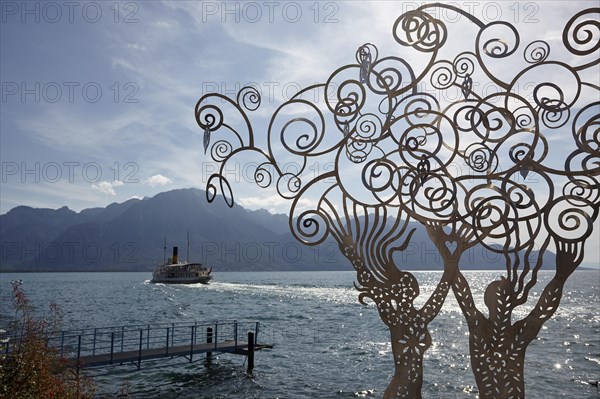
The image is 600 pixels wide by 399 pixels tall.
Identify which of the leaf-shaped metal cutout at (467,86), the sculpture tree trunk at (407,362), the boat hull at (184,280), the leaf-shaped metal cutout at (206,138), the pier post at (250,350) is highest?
the leaf-shaped metal cutout at (467,86)

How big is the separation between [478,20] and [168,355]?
1540 centimetres

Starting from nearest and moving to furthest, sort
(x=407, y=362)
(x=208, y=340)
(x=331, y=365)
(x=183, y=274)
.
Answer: (x=407, y=362)
(x=208, y=340)
(x=331, y=365)
(x=183, y=274)

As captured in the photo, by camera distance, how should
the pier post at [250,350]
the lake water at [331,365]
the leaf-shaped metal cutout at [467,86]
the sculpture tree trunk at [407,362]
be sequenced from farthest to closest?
the pier post at [250,350] < the lake water at [331,365] < the leaf-shaped metal cutout at [467,86] < the sculpture tree trunk at [407,362]

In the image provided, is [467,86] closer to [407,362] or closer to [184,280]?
[407,362]

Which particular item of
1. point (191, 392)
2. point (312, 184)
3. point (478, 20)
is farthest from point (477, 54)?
point (191, 392)

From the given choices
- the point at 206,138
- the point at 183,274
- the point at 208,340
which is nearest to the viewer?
the point at 206,138

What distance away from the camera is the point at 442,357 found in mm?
28516

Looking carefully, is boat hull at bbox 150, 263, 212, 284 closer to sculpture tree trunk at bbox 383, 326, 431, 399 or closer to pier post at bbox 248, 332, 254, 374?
pier post at bbox 248, 332, 254, 374

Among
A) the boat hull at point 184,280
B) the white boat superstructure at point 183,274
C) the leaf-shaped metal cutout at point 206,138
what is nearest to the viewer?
the leaf-shaped metal cutout at point 206,138

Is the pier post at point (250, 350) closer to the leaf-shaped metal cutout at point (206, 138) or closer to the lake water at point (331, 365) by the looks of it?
the lake water at point (331, 365)

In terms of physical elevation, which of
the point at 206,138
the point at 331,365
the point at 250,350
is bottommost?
the point at 331,365

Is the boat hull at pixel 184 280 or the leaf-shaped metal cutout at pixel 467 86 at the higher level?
the leaf-shaped metal cutout at pixel 467 86

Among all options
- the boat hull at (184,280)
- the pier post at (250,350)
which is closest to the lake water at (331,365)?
the pier post at (250,350)

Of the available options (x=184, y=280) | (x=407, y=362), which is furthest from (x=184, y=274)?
(x=407, y=362)
